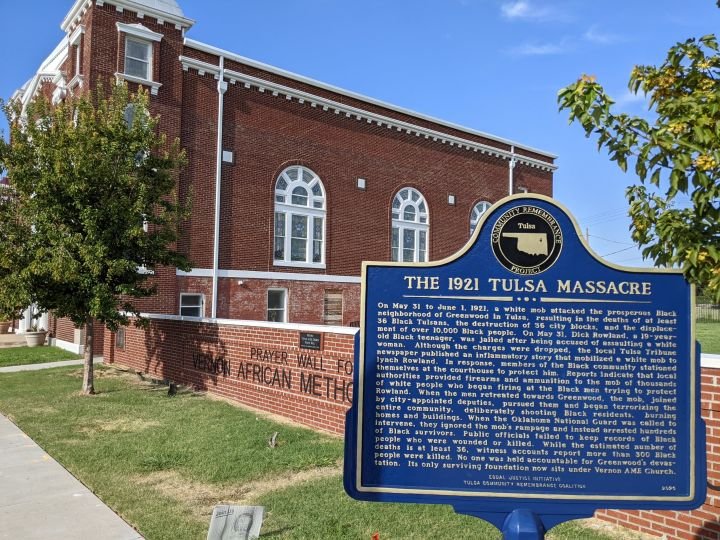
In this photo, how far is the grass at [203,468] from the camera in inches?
201

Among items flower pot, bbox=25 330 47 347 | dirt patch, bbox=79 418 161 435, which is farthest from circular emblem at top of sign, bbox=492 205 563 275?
flower pot, bbox=25 330 47 347

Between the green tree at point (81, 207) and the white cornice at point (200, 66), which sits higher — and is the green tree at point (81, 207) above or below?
below

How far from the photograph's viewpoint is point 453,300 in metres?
3.37

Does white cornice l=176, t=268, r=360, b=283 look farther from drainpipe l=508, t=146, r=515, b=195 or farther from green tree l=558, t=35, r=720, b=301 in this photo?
green tree l=558, t=35, r=720, b=301

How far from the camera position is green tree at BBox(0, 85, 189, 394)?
1089cm

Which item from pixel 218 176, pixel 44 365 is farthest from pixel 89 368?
pixel 218 176

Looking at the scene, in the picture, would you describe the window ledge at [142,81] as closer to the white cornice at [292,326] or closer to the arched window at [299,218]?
the arched window at [299,218]

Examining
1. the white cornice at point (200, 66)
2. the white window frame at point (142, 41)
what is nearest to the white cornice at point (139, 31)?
the white window frame at point (142, 41)

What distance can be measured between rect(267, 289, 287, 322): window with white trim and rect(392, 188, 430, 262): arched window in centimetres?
676

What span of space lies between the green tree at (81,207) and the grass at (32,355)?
721cm

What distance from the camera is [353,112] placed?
2592cm

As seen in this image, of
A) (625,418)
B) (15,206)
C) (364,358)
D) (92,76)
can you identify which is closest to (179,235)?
(15,206)

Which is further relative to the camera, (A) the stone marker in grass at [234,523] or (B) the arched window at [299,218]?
(B) the arched window at [299,218]

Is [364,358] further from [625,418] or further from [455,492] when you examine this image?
[625,418]
